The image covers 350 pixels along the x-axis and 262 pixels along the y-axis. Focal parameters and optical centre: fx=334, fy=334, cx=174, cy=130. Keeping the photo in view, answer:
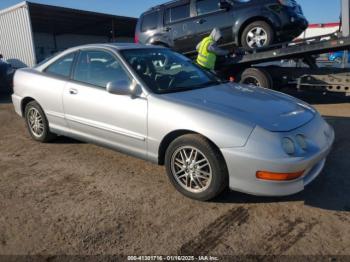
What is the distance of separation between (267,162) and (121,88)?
1687mm

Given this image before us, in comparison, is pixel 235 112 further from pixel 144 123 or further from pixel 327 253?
pixel 327 253

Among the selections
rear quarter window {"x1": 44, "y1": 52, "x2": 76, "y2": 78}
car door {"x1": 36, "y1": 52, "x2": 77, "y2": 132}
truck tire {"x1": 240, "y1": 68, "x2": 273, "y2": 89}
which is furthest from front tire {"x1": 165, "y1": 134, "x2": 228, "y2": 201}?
truck tire {"x1": 240, "y1": 68, "x2": 273, "y2": 89}

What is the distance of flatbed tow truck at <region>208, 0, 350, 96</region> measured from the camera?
21.2 feet

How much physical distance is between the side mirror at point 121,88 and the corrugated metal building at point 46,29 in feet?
36.6

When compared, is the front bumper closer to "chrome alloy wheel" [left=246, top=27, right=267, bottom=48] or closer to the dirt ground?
the dirt ground

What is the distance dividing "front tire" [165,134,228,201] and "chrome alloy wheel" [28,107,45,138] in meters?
2.57

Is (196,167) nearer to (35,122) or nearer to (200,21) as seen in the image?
(35,122)

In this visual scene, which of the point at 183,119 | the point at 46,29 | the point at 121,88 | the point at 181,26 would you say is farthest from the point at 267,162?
the point at 46,29

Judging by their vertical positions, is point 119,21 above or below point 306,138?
above

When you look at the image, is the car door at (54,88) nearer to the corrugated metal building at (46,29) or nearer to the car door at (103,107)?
the car door at (103,107)

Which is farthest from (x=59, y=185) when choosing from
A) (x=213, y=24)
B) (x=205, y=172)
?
(x=213, y=24)

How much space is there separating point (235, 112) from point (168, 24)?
6232 millimetres

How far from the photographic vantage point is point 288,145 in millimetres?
2840

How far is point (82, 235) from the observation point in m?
2.75
